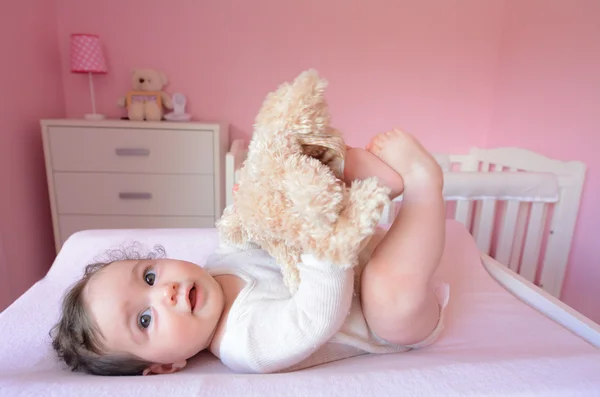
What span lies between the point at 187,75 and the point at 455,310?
175 cm

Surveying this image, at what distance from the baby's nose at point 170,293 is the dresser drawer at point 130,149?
116 centimetres

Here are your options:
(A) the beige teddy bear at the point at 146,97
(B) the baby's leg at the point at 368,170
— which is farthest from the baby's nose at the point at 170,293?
(A) the beige teddy bear at the point at 146,97

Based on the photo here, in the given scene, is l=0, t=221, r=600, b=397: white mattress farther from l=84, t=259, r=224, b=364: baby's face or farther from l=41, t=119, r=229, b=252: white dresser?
l=41, t=119, r=229, b=252: white dresser

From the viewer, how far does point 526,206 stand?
1.42 meters

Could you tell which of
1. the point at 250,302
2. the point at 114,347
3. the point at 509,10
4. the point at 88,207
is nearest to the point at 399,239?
the point at 250,302

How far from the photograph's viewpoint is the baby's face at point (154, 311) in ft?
2.14

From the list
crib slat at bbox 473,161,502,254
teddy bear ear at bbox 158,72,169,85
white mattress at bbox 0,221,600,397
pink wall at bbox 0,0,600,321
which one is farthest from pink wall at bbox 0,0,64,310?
crib slat at bbox 473,161,502,254

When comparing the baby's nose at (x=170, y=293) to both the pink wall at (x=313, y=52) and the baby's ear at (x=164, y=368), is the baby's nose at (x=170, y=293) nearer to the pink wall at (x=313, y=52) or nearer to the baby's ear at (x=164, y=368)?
the baby's ear at (x=164, y=368)

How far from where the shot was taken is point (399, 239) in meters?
0.63

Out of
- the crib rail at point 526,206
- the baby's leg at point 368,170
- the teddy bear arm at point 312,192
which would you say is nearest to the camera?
the teddy bear arm at point 312,192

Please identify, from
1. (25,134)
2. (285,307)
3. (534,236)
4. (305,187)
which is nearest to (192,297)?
(285,307)

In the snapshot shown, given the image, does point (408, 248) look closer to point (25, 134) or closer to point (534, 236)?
point (534, 236)

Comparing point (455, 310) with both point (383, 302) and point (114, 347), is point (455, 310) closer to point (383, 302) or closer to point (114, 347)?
point (383, 302)

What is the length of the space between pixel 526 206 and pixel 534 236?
119 mm
